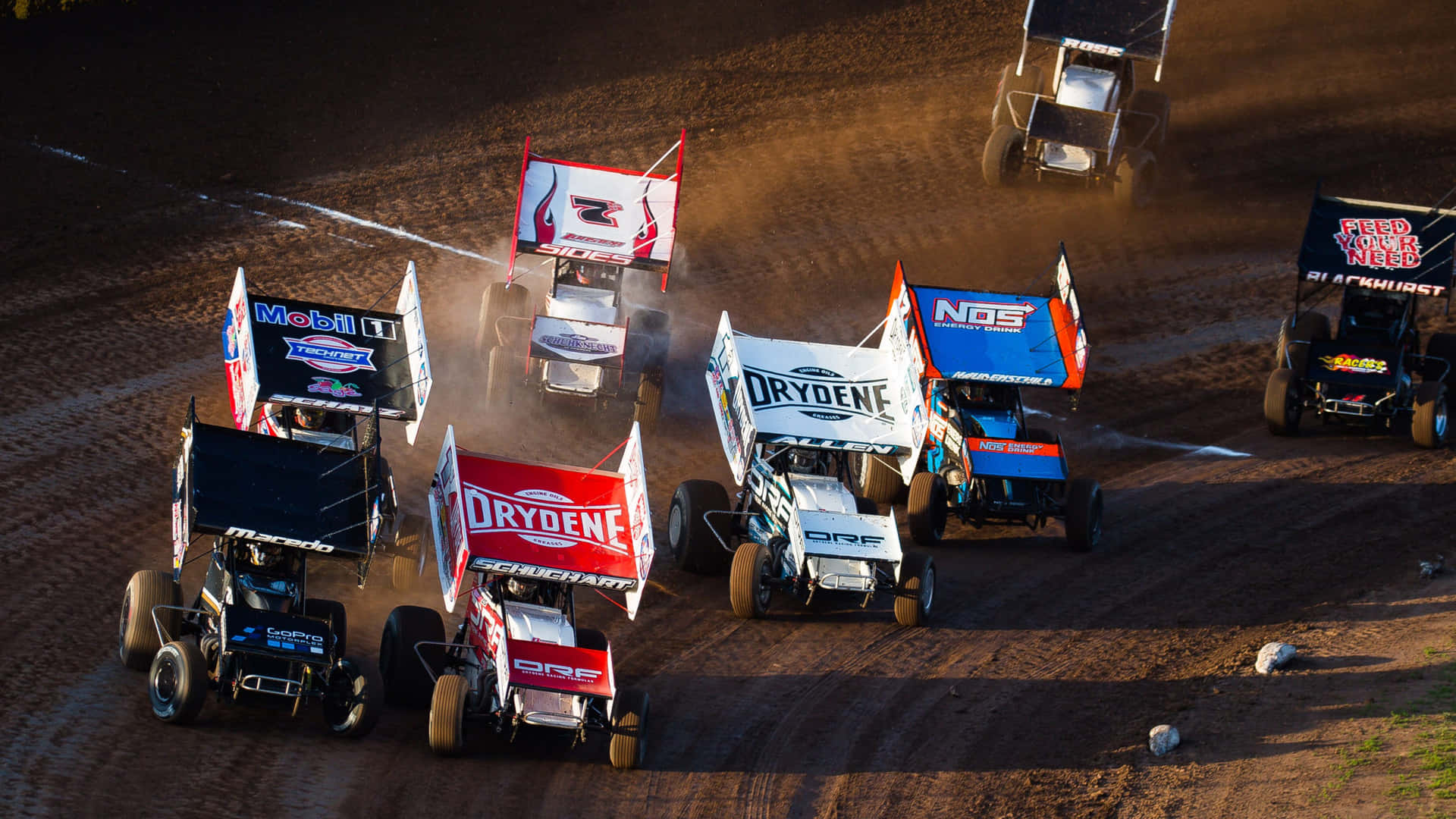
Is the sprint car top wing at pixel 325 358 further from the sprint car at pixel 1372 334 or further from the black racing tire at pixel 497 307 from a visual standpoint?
the sprint car at pixel 1372 334

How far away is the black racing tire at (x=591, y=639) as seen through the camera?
16.5 metres

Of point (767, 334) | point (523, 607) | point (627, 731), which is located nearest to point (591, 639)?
point (523, 607)

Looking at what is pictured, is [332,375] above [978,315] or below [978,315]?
below

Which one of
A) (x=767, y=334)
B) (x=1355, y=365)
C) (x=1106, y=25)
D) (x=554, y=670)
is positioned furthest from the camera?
(x=1106, y=25)

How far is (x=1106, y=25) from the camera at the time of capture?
3209 cm

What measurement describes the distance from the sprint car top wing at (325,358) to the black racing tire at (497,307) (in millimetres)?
5066

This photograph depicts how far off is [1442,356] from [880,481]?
9.63 metres

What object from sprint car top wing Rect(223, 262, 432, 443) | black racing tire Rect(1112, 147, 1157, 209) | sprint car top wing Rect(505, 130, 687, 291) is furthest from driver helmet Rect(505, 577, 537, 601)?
black racing tire Rect(1112, 147, 1157, 209)

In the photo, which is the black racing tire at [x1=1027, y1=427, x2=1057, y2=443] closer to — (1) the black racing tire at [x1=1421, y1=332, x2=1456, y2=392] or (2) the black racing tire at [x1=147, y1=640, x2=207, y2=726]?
(1) the black racing tire at [x1=1421, y1=332, x2=1456, y2=392]

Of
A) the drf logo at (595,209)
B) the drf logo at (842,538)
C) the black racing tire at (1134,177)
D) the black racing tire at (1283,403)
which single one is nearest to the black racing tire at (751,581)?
the drf logo at (842,538)

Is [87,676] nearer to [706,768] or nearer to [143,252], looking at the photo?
[706,768]

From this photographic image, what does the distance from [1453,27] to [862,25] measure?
13.8 metres

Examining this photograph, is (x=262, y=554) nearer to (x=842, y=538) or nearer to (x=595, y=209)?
(x=842, y=538)

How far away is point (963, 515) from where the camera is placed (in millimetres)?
21203
